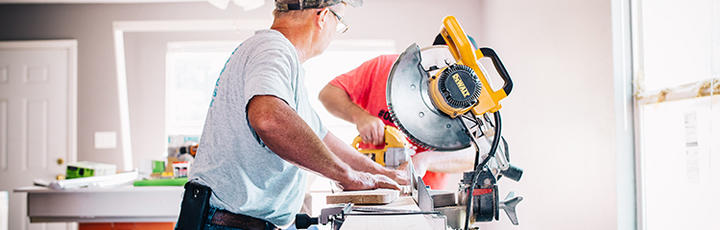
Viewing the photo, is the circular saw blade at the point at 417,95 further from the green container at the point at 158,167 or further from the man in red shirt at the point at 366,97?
the green container at the point at 158,167

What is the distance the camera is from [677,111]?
1.88 m

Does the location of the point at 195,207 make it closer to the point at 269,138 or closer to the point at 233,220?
the point at 233,220

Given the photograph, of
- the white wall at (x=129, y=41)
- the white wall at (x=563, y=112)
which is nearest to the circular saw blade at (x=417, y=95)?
the white wall at (x=563, y=112)

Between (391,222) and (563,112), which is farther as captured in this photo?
(563,112)

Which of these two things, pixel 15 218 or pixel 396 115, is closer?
pixel 396 115

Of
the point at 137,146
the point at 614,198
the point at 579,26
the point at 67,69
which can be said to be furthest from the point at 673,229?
the point at 67,69

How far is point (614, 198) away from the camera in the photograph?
212 centimetres

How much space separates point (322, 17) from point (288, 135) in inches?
19.0

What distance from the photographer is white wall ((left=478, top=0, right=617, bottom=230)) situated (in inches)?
86.7

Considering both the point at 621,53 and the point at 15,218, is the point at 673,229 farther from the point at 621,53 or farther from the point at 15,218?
the point at 15,218

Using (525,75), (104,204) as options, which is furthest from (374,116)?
(525,75)

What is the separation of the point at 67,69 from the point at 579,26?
4.59 metres

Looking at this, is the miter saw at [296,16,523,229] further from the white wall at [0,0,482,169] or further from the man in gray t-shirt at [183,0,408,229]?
the white wall at [0,0,482,169]

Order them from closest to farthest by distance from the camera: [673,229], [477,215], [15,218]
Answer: [477,215] → [673,229] → [15,218]
